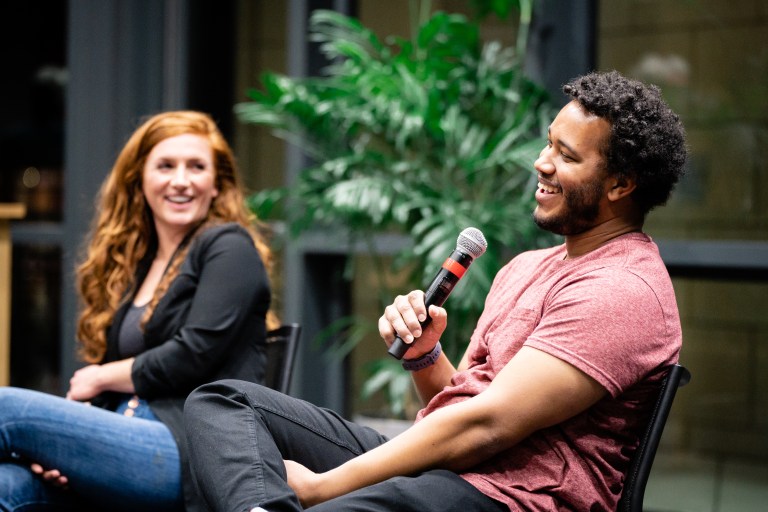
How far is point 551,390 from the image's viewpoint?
62.1 inches

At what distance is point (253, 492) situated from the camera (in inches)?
63.4

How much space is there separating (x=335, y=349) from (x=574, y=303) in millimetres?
2341

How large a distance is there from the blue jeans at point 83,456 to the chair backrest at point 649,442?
102 cm

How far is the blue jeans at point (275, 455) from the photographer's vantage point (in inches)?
Answer: 63.2

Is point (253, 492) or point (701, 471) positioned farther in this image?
point (701, 471)

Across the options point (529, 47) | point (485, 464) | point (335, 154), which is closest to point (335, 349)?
point (335, 154)

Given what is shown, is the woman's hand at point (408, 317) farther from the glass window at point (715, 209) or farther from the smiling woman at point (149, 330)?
the glass window at point (715, 209)

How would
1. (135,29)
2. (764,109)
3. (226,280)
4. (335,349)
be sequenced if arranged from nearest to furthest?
(226,280)
(764,109)
(335,349)
(135,29)

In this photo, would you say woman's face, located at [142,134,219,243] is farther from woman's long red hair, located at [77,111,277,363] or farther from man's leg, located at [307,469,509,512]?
man's leg, located at [307,469,509,512]

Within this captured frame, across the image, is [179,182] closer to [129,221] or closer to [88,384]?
[129,221]

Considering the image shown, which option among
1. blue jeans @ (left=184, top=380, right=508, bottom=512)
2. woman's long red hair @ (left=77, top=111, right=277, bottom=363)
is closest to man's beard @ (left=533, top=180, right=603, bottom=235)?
blue jeans @ (left=184, top=380, right=508, bottom=512)

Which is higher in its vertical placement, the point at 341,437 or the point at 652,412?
the point at 652,412

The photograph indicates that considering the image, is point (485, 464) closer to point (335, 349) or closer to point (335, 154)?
point (335, 154)

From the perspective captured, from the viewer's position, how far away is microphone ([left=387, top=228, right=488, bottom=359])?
1.69m
